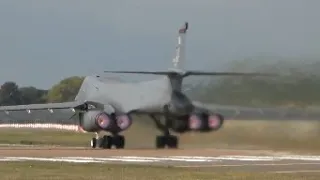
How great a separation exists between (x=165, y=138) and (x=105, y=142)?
3.46 metres

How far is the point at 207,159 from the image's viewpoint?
1298 inches

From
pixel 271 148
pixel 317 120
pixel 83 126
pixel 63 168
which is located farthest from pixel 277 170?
pixel 83 126

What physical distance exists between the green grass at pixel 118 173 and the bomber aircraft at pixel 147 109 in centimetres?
1688

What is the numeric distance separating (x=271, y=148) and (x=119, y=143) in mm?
11045

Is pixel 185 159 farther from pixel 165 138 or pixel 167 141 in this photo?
pixel 165 138

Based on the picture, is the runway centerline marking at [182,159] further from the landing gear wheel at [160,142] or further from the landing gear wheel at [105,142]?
the landing gear wheel at [105,142]

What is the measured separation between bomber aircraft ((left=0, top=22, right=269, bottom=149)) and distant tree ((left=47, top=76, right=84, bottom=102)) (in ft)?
271

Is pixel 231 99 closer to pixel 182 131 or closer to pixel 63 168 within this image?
pixel 182 131

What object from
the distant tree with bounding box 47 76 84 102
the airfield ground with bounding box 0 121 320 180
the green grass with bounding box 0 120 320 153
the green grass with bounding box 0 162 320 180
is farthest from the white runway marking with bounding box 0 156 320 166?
the distant tree with bounding box 47 76 84 102

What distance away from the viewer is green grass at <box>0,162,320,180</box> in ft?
72.3

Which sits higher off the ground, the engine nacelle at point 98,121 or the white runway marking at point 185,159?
the engine nacelle at point 98,121

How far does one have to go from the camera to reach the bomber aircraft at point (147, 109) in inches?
1789

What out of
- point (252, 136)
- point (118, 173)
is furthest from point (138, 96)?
point (118, 173)

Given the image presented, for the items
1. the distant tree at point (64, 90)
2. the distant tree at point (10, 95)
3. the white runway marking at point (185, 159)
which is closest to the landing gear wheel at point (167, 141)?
the white runway marking at point (185, 159)
